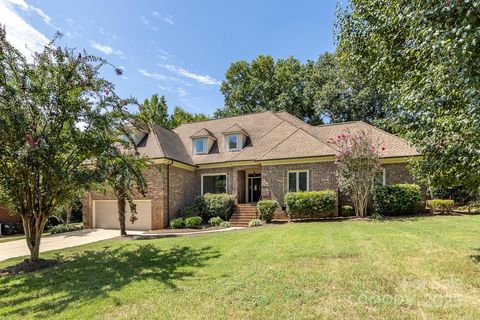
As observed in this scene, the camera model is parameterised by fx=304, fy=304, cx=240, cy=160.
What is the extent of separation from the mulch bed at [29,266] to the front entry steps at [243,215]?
997 centimetres

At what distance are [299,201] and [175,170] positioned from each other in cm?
786

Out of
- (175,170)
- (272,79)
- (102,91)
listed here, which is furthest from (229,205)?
(272,79)

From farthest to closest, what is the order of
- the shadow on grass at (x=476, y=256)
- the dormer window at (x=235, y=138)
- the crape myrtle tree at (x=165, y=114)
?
the crape myrtle tree at (x=165, y=114) → the dormer window at (x=235, y=138) → the shadow on grass at (x=476, y=256)

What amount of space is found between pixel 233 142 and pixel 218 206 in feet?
16.6

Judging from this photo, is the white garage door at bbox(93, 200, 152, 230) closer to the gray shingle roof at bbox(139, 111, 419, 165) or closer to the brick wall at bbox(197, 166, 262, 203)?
the gray shingle roof at bbox(139, 111, 419, 165)

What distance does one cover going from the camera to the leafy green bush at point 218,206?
18.4 metres

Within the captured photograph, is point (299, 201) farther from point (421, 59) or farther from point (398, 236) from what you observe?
point (421, 59)

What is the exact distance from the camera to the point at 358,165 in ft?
50.3

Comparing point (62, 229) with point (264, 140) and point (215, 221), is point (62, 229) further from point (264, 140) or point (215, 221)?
point (264, 140)

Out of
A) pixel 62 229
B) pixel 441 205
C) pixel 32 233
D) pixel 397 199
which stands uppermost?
pixel 397 199

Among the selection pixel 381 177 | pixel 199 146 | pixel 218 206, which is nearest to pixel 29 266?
pixel 218 206

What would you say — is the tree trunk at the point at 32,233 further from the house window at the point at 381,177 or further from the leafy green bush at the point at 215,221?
the house window at the point at 381,177

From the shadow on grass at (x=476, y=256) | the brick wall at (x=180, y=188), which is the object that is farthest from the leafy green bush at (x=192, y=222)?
the shadow on grass at (x=476, y=256)

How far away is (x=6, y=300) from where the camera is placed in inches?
232
